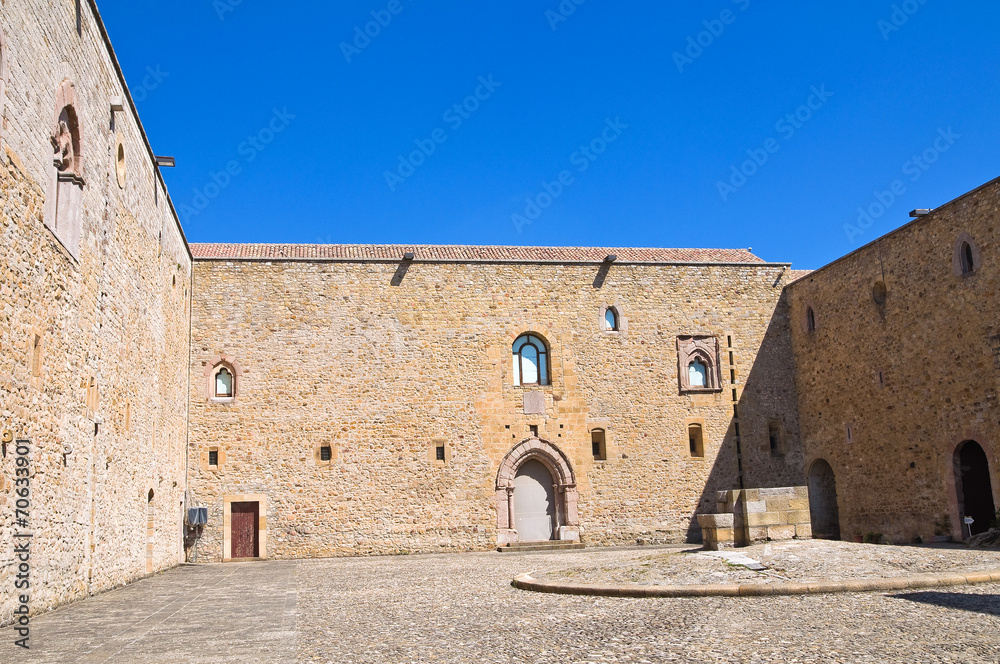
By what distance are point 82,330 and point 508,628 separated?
681 cm

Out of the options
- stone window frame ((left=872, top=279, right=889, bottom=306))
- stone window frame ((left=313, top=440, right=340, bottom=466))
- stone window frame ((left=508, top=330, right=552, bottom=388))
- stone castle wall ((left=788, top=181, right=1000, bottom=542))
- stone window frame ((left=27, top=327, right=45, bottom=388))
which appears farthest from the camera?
stone window frame ((left=508, top=330, right=552, bottom=388))

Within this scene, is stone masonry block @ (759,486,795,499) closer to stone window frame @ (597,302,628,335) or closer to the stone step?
the stone step

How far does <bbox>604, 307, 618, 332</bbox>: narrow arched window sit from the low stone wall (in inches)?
366

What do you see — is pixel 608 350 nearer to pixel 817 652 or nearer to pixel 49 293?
pixel 49 293

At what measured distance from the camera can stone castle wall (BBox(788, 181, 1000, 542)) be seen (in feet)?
52.8

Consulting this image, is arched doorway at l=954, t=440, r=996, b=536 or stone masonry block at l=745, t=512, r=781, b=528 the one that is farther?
arched doorway at l=954, t=440, r=996, b=536

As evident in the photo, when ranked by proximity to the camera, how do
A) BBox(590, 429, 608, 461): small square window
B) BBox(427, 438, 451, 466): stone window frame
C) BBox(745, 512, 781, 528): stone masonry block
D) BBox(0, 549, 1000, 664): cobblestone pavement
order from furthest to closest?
BBox(590, 429, 608, 461): small square window < BBox(427, 438, 451, 466): stone window frame < BBox(745, 512, 781, 528): stone masonry block < BBox(0, 549, 1000, 664): cobblestone pavement

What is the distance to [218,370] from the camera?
2017 cm

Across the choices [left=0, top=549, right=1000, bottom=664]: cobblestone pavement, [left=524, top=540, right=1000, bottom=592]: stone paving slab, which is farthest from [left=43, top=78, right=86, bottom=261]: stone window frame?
[left=524, top=540, right=1000, bottom=592]: stone paving slab

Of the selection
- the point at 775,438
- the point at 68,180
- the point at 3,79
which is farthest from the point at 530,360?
the point at 3,79

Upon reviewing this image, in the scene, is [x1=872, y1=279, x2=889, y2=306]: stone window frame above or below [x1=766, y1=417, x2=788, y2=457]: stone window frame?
above

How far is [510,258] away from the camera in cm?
2234

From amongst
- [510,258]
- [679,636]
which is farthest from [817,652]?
[510,258]

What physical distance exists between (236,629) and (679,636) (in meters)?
3.99
